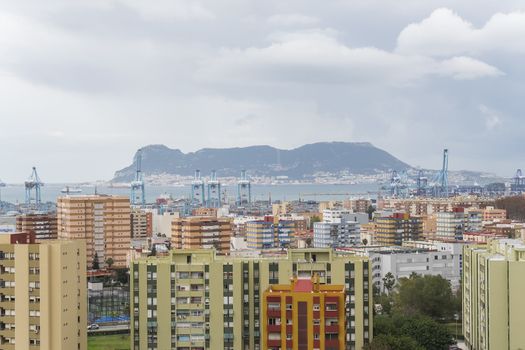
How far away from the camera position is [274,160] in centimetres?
16200

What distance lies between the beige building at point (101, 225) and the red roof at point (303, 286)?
52.1 feet

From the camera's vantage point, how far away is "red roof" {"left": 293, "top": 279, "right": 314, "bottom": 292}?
1035cm

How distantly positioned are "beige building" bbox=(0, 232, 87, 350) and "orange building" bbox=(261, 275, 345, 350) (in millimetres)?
2665

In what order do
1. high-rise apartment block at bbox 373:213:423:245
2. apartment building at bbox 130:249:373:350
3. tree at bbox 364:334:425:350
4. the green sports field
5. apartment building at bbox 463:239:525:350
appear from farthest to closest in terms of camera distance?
high-rise apartment block at bbox 373:213:423:245 < the green sports field < apartment building at bbox 130:249:373:350 < apartment building at bbox 463:239:525:350 < tree at bbox 364:334:425:350

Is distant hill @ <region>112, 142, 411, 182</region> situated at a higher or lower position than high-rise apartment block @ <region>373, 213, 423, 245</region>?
higher

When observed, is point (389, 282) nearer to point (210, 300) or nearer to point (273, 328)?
point (210, 300)

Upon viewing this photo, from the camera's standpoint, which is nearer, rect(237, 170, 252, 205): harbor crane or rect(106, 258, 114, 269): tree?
rect(106, 258, 114, 269): tree

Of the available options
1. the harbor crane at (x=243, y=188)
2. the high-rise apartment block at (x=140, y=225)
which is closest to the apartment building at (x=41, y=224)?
the high-rise apartment block at (x=140, y=225)

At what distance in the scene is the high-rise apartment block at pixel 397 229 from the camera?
1176 inches

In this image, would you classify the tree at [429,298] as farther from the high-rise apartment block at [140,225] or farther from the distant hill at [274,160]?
the distant hill at [274,160]

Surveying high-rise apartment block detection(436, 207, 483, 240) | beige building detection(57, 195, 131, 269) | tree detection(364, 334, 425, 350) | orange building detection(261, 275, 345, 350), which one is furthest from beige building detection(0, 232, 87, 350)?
high-rise apartment block detection(436, 207, 483, 240)

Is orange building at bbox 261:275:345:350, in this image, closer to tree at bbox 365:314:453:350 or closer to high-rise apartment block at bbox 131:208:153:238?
tree at bbox 365:314:453:350

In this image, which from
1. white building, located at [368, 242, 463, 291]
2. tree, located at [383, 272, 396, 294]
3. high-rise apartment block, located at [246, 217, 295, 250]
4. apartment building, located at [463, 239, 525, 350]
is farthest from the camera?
high-rise apartment block, located at [246, 217, 295, 250]

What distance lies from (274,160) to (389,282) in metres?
141
